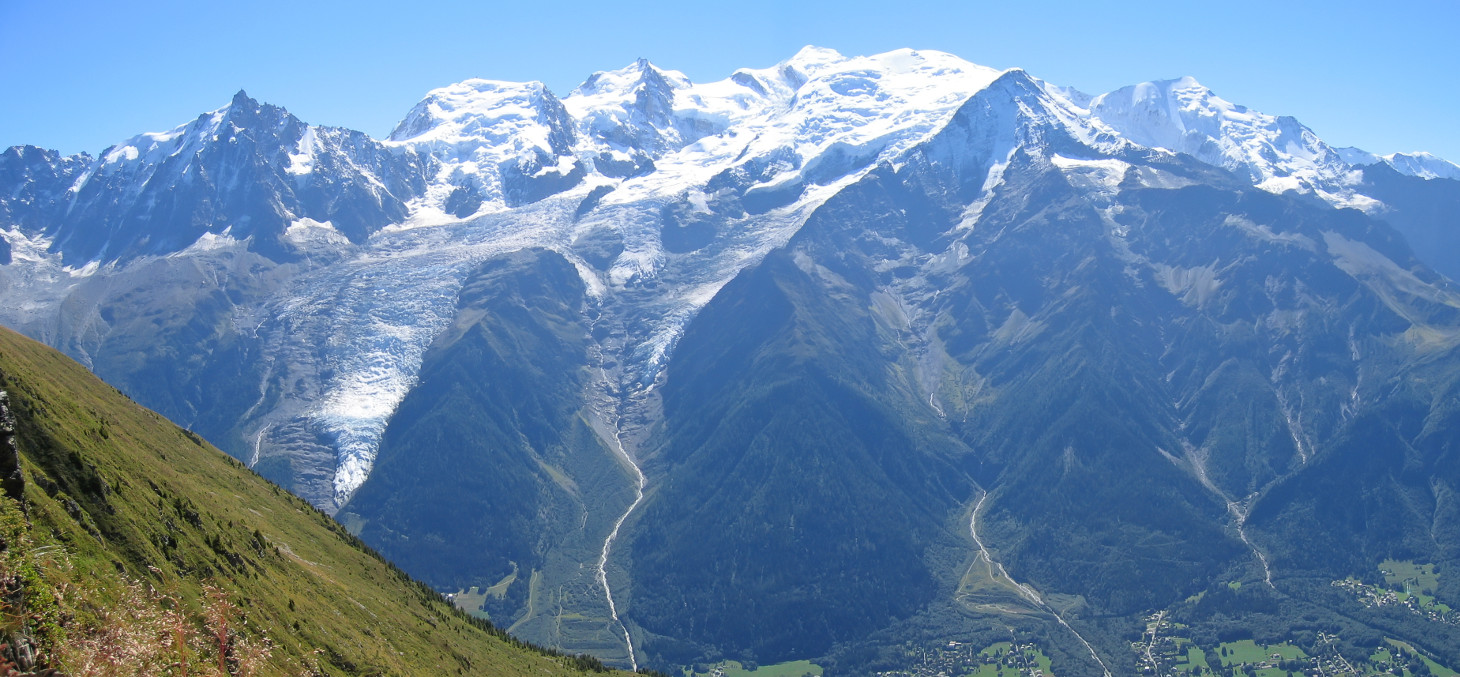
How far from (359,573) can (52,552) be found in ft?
382

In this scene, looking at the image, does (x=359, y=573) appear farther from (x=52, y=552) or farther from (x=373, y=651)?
(x=52, y=552)

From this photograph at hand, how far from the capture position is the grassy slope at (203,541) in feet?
286

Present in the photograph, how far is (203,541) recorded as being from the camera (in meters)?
111

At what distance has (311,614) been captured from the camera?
11819 centimetres

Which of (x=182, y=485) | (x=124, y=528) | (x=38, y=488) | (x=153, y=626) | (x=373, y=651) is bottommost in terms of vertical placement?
(x=373, y=651)

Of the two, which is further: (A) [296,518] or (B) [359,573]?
(A) [296,518]

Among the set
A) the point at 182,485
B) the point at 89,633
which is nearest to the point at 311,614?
the point at 182,485

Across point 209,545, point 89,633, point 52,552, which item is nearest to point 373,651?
point 209,545

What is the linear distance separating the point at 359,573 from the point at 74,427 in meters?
63.7

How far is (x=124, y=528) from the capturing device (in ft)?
299

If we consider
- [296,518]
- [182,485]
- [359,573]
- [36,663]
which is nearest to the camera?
[36,663]

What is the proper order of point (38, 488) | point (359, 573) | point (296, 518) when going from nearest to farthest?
1. point (38, 488)
2. point (359, 573)
3. point (296, 518)

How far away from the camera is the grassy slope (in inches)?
3428

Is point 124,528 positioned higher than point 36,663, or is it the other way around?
point 36,663
